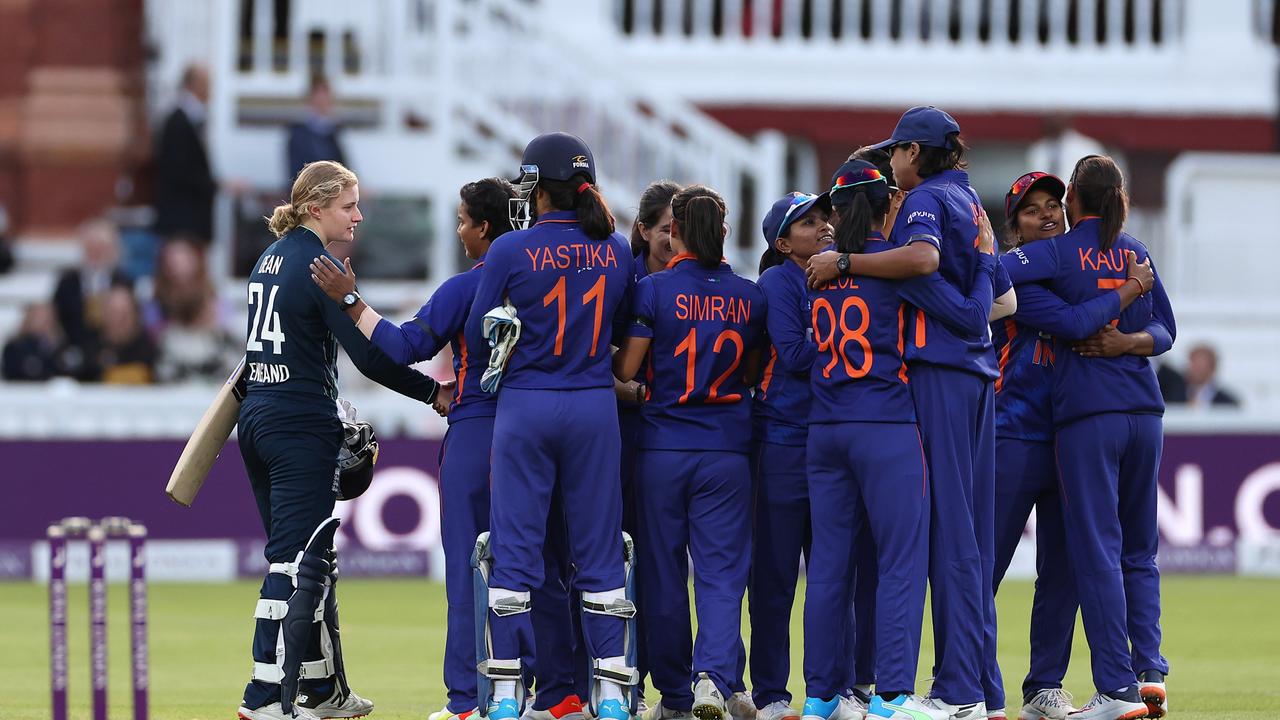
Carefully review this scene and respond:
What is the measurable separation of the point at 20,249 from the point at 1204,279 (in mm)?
11729

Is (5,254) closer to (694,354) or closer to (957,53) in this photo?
(957,53)

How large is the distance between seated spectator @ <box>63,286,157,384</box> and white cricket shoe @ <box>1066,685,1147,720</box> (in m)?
10.6

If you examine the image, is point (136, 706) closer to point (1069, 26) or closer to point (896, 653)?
point (896, 653)

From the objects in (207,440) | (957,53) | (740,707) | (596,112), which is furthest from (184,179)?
(740,707)

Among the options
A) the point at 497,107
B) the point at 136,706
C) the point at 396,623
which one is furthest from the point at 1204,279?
the point at 136,706

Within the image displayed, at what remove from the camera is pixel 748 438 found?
8984 mm

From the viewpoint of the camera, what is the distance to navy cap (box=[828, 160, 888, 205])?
847 centimetres

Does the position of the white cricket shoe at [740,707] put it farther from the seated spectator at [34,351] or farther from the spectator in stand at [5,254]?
the spectator in stand at [5,254]

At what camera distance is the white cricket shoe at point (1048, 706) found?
908 centimetres

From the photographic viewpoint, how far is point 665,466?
29.2ft

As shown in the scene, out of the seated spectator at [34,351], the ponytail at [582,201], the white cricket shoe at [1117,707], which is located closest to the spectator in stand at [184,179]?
the seated spectator at [34,351]

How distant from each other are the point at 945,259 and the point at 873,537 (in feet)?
3.83

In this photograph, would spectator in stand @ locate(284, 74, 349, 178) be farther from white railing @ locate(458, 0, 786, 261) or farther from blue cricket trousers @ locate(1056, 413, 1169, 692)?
blue cricket trousers @ locate(1056, 413, 1169, 692)

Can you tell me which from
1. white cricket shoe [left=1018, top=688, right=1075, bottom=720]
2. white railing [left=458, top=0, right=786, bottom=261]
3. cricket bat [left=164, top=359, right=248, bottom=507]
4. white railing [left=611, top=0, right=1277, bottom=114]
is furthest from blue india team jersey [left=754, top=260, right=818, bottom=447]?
white railing [left=611, top=0, right=1277, bottom=114]
